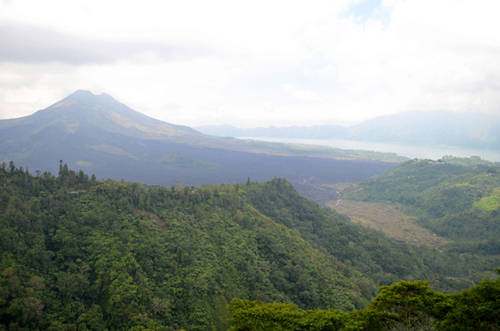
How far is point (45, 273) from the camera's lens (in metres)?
21.3

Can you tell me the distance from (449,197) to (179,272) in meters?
98.6

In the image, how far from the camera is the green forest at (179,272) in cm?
1486

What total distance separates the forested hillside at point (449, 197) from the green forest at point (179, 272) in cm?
2531

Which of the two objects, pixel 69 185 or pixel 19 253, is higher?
pixel 69 185

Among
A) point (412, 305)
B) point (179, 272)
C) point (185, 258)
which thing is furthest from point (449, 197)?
point (412, 305)

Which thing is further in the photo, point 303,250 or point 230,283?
point 303,250

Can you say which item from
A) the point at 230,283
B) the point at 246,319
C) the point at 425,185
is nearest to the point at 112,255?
the point at 230,283

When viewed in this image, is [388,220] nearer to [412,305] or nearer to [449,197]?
[449,197]

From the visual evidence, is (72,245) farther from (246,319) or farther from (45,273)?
(246,319)

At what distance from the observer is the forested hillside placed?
7056 centimetres

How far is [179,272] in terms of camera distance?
2728 cm

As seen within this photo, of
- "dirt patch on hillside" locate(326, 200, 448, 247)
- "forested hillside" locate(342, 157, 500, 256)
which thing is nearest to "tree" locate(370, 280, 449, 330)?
"forested hillside" locate(342, 157, 500, 256)

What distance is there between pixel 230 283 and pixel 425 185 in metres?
112

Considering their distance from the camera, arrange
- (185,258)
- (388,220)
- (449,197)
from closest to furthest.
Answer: (185,258) < (388,220) < (449,197)
